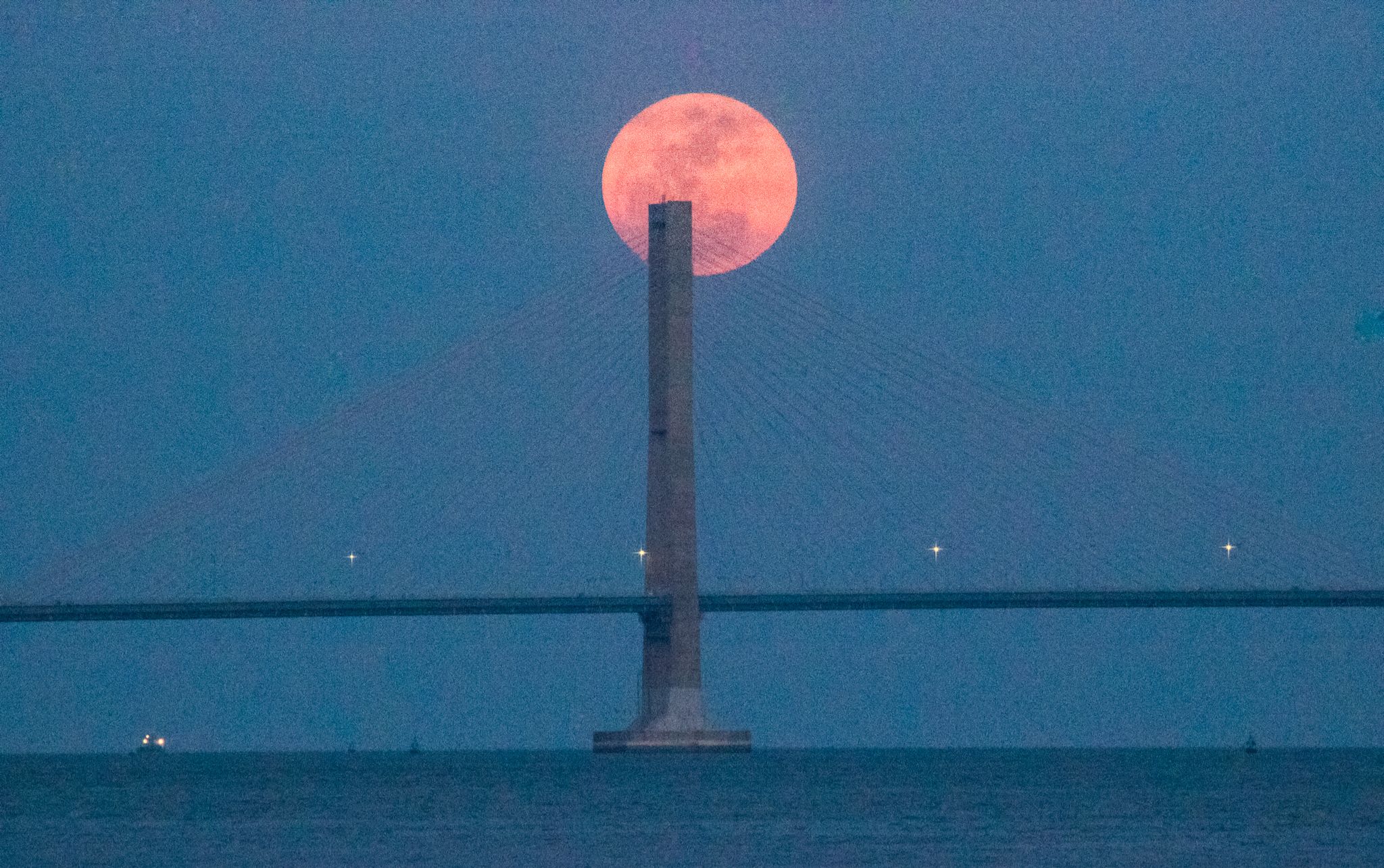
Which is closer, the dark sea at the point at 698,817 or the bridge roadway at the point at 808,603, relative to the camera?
the dark sea at the point at 698,817

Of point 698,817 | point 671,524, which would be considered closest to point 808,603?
point 671,524

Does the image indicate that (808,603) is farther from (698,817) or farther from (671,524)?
(698,817)

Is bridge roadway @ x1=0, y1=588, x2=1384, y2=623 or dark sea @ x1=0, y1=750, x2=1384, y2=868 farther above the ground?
bridge roadway @ x1=0, y1=588, x2=1384, y2=623

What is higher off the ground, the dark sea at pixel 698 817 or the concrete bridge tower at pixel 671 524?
the concrete bridge tower at pixel 671 524

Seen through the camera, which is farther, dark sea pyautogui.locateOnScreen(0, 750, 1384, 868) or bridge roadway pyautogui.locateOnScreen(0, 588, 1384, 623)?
bridge roadway pyautogui.locateOnScreen(0, 588, 1384, 623)

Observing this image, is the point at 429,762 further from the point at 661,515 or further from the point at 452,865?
the point at 452,865
